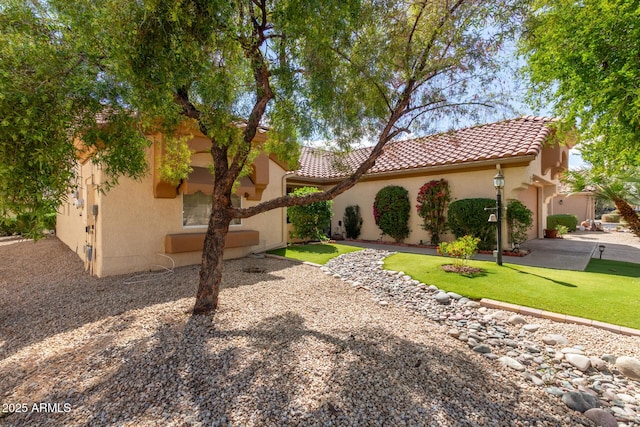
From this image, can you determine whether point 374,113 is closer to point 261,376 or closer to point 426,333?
point 426,333

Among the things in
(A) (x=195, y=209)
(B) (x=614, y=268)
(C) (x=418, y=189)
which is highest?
(C) (x=418, y=189)

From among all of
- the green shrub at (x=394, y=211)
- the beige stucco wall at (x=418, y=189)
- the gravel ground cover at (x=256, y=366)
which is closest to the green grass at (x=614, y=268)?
the beige stucco wall at (x=418, y=189)

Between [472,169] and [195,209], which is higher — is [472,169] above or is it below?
above

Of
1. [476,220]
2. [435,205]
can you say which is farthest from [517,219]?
[435,205]

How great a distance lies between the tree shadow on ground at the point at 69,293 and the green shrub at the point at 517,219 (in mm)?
13598

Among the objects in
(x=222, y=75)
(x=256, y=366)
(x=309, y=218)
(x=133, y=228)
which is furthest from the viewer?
(x=309, y=218)

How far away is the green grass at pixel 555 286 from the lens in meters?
8.05

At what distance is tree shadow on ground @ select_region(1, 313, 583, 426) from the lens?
13.3 feet

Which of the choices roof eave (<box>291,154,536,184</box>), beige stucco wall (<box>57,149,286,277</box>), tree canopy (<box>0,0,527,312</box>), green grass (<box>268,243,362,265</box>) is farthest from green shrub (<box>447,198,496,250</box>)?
beige stucco wall (<box>57,149,286,277</box>)

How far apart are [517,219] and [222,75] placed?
17.5 meters

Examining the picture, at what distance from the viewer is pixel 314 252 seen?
16844 millimetres

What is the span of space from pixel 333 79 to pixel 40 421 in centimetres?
886

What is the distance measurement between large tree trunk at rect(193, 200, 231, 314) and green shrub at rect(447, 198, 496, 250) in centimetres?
1485

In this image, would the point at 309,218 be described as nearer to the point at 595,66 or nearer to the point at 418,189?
the point at 418,189
